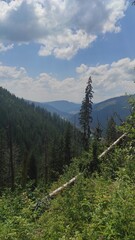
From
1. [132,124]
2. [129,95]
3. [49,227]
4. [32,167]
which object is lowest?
[32,167]

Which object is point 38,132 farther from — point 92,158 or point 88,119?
point 92,158

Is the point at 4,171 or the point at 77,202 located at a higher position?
the point at 77,202

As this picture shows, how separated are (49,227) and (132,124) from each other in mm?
3452

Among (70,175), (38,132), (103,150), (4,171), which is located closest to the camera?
(70,175)

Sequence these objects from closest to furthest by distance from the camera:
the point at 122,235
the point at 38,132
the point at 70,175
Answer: the point at 122,235, the point at 70,175, the point at 38,132

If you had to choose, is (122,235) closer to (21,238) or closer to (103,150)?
(21,238)

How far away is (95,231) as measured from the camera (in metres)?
7.16

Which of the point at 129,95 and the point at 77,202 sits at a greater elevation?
the point at 129,95

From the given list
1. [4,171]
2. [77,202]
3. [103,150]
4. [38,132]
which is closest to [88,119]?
[4,171]

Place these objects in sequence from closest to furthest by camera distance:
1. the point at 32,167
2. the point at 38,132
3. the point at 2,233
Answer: the point at 2,233
the point at 32,167
the point at 38,132

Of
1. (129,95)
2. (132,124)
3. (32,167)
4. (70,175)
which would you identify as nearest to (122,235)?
(132,124)

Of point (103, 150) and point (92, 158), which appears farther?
point (103, 150)

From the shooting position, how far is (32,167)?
75.1 meters

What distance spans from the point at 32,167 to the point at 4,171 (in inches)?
445
